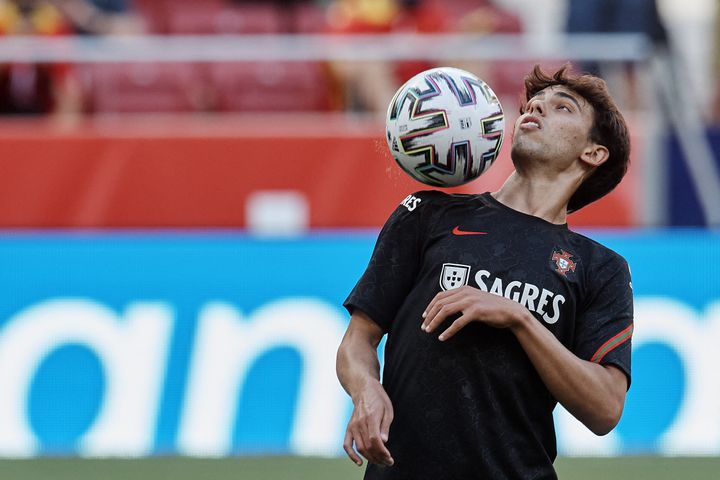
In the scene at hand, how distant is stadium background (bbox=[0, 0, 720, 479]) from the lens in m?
8.32

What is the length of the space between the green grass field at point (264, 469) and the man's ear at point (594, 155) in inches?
161

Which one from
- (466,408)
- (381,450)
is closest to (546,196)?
(466,408)

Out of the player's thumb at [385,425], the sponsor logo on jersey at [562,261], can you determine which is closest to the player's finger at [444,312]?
the player's thumb at [385,425]

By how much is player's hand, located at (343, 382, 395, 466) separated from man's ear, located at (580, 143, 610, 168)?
944 mm

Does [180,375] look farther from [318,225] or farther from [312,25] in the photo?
[312,25]

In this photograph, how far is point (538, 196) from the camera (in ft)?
12.6

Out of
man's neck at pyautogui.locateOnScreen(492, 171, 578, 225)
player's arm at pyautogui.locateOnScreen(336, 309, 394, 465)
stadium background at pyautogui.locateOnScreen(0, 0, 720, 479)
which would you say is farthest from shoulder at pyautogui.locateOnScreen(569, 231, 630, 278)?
stadium background at pyautogui.locateOnScreen(0, 0, 720, 479)

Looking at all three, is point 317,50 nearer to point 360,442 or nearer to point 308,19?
point 308,19

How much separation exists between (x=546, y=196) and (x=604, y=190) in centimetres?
28

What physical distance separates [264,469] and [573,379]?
464cm

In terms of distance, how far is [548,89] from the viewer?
3.90 metres

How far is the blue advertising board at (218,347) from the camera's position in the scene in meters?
8.32

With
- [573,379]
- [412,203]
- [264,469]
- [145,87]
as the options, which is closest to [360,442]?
[573,379]

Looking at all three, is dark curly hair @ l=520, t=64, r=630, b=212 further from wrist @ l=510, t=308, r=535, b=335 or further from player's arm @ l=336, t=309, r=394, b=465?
player's arm @ l=336, t=309, r=394, b=465
